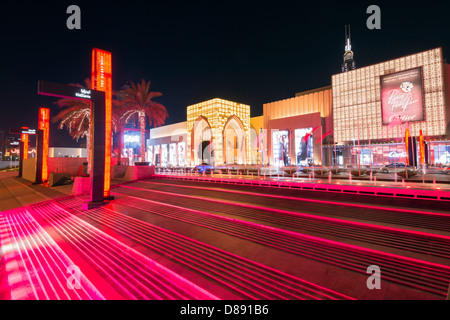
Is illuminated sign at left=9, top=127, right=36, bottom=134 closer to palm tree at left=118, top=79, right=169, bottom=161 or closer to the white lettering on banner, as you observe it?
palm tree at left=118, top=79, right=169, bottom=161

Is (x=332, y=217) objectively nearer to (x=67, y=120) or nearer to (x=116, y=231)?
(x=116, y=231)

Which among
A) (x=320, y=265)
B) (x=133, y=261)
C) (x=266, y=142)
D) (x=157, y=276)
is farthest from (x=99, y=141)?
(x=266, y=142)

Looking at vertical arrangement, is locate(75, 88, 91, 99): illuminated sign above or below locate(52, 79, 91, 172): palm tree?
below

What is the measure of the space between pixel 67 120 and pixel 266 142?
36578 mm

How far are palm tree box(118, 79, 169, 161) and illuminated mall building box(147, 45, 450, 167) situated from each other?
497 inches

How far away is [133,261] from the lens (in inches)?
193

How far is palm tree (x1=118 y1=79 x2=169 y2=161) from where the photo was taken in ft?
70.3

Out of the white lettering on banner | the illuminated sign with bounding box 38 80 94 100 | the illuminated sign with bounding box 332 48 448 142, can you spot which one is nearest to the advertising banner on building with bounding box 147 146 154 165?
the illuminated sign with bounding box 332 48 448 142

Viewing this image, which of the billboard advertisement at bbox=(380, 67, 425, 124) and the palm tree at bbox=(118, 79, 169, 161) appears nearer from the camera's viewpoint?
the palm tree at bbox=(118, 79, 169, 161)

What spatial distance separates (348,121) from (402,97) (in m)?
8.21

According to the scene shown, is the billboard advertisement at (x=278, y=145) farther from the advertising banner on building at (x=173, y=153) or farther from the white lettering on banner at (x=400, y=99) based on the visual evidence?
the advertising banner on building at (x=173, y=153)

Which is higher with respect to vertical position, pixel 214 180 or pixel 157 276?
pixel 214 180

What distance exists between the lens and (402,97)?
33625 mm

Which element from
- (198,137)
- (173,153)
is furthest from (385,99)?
(173,153)
